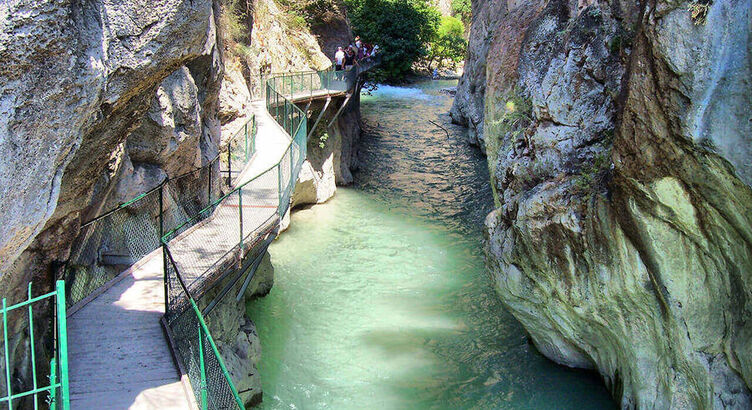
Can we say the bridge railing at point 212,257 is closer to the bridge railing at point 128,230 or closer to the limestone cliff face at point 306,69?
the bridge railing at point 128,230

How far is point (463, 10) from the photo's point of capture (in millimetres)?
67750

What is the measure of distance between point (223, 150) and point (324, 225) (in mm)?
5787

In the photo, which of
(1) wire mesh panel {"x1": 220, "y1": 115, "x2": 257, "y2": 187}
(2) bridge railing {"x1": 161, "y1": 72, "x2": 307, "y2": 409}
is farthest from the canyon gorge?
(2) bridge railing {"x1": 161, "y1": 72, "x2": 307, "y2": 409}

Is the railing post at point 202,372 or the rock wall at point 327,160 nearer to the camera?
the railing post at point 202,372

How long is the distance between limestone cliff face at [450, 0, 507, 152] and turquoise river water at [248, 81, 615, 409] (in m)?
6.57

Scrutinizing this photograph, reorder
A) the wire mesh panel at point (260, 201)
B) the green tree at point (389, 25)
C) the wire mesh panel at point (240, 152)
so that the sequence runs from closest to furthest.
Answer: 1. the wire mesh panel at point (260, 201)
2. the wire mesh panel at point (240, 152)
3. the green tree at point (389, 25)

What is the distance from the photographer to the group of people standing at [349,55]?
28.0m

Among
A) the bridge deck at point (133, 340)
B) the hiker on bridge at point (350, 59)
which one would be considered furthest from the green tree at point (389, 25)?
the bridge deck at point (133, 340)

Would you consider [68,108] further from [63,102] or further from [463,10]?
[463,10]

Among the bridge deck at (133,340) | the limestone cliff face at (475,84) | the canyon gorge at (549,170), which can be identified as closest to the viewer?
the canyon gorge at (549,170)

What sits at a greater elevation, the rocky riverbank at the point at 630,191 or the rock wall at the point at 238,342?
the rocky riverbank at the point at 630,191

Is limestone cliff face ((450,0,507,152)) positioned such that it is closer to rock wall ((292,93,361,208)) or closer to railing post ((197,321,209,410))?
rock wall ((292,93,361,208))

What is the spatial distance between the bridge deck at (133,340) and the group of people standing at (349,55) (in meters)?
16.6

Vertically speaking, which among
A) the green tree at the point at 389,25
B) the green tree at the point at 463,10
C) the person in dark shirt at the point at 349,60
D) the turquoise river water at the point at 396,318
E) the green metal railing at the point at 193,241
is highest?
the green tree at the point at 463,10
